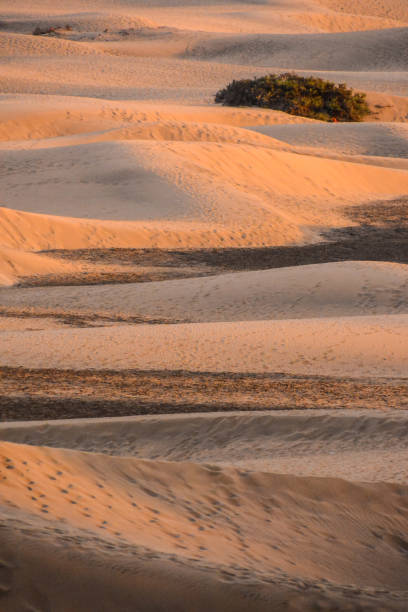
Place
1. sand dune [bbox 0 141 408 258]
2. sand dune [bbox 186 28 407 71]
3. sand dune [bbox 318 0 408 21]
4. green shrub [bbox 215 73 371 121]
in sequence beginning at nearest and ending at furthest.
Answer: sand dune [bbox 0 141 408 258] → green shrub [bbox 215 73 371 121] → sand dune [bbox 186 28 407 71] → sand dune [bbox 318 0 408 21]

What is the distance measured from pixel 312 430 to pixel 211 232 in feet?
33.0

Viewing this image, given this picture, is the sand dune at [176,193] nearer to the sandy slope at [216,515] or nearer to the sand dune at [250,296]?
the sand dune at [250,296]

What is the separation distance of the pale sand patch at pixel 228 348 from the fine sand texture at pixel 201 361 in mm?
28

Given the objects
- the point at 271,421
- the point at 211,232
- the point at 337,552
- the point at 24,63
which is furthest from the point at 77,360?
the point at 24,63

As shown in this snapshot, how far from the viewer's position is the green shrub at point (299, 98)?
2931 cm

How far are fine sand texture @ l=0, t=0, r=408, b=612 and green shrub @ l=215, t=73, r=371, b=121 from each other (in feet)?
3.07

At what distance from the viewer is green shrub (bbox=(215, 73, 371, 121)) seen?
29312mm

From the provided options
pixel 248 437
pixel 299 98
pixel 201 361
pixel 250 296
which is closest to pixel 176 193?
pixel 250 296

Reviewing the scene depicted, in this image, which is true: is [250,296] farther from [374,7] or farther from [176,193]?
[374,7]

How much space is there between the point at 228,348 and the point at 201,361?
0.42 metres

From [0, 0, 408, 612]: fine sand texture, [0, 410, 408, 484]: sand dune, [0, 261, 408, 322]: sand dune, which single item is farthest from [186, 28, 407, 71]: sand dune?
[0, 410, 408, 484]: sand dune

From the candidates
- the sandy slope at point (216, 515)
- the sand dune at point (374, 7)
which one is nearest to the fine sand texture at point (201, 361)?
the sandy slope at point (216, 515)

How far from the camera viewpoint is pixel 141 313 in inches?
407

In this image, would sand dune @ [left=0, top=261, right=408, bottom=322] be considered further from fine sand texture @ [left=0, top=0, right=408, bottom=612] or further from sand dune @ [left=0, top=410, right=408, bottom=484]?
sand dune @ [left=0, top=410, right=408, bottom=484]
